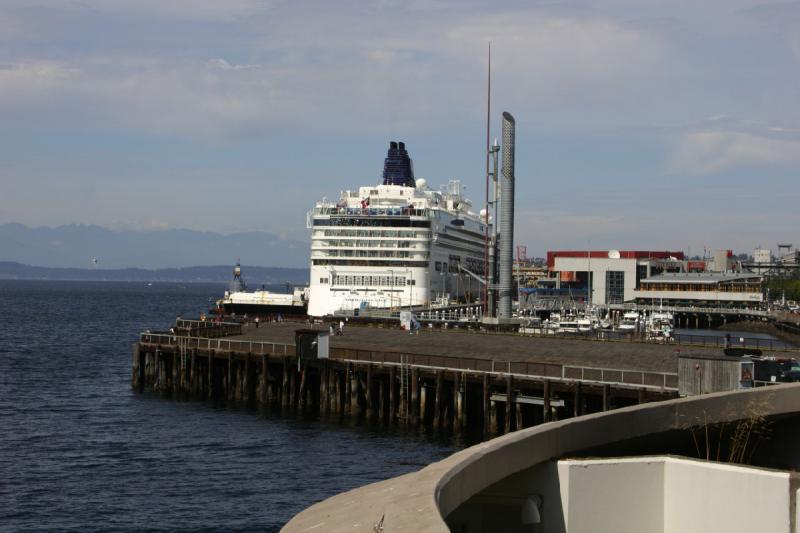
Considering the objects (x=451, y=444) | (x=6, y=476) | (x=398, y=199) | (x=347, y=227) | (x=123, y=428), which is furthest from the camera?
(x=398, y=199)

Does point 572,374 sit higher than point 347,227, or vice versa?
point 347,227

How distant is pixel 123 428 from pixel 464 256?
71404mm

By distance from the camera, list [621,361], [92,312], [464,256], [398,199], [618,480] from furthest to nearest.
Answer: [92,312], [464,256], [398,199], [621,361], [618,480]

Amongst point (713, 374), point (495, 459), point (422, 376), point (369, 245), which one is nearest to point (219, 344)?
point (422, 376)

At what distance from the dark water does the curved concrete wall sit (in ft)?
45.1

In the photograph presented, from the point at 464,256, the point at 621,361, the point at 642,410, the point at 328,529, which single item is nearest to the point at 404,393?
the point at 621,361

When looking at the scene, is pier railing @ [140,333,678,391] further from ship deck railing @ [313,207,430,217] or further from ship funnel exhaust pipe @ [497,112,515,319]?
ship deck railing @ [313,207,430,217]

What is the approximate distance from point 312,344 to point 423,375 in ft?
19.4

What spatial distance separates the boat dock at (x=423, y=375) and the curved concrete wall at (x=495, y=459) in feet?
56.0

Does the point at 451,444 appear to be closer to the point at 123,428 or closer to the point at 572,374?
the point at 572,374

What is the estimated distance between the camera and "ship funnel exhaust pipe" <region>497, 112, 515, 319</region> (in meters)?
72.3

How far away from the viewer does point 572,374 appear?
37594 millimetres

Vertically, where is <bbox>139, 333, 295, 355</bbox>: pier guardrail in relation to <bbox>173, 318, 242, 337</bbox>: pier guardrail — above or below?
A: below

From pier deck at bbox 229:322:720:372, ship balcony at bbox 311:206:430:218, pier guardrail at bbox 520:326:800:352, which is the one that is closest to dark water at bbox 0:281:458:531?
pier deck at bbox 229:322:720:372
